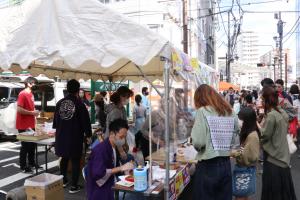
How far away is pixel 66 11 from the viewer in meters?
4.01

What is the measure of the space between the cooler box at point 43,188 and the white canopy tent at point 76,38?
1.64 meters

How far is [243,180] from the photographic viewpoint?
14.8ft

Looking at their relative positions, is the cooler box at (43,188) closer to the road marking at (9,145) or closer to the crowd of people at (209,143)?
the crowd of people at (209,143)

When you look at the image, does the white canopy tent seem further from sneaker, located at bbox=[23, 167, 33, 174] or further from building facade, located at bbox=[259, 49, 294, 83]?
building facade, located at bbox=[259, 49, 294, 83]

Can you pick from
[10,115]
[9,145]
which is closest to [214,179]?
[10,115]

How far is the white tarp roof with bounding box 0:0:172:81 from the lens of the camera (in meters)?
3.68

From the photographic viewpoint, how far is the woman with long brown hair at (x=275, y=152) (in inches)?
172

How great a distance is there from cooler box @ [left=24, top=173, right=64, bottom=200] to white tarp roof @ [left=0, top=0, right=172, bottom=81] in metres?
1.63

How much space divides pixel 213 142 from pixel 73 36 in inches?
76.6

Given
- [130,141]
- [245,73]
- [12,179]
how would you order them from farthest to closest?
[245,73], [12,179], [130,141]

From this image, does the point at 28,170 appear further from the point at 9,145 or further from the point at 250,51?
the point at 250,51

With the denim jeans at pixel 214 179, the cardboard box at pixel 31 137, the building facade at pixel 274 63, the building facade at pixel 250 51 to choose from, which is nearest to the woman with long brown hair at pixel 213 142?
the denim jeans at pixel 214 179

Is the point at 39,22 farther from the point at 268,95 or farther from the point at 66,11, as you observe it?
the point at 268,95

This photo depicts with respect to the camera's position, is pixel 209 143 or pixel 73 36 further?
pixel 73 36
